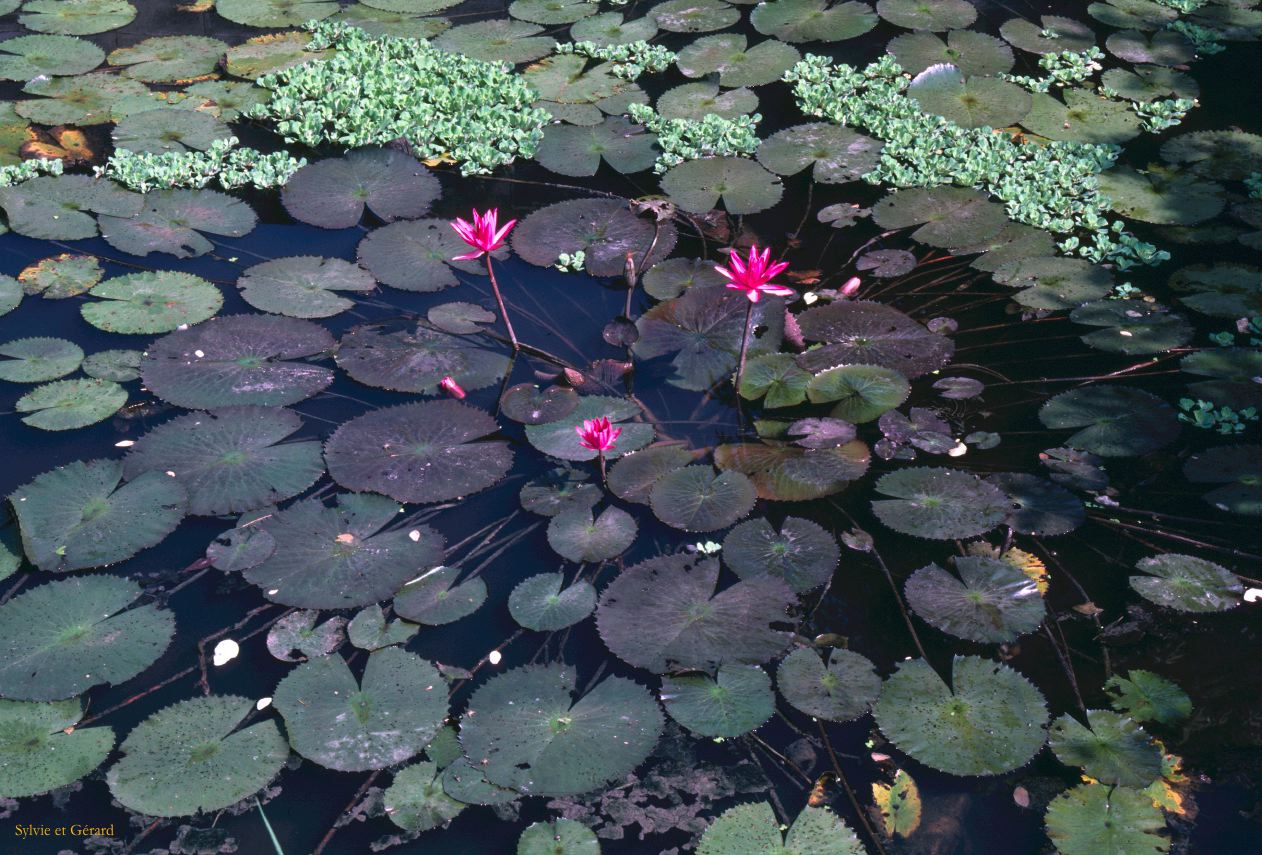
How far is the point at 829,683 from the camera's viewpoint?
2494 mm

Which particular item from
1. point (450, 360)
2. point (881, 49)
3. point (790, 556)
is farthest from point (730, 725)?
point (881, 49)

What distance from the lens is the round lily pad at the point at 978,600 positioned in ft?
8.59

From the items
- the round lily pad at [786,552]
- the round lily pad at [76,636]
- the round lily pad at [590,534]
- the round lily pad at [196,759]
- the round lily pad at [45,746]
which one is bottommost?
the round lily pad at [45,746]

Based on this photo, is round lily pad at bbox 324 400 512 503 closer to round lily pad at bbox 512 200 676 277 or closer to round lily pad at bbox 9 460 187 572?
round lily pad at bbox 9 460 187 572

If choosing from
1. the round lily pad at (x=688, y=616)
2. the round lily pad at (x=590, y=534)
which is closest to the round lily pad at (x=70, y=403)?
the round lily pad at (x=590, y=534)

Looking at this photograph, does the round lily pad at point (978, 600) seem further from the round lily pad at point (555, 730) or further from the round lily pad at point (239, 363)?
the round lily pad at point (239, 363)

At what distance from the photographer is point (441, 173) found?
4.32 m

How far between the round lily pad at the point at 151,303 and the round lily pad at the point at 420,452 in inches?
34.0

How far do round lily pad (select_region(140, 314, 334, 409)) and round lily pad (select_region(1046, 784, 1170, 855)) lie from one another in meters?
2.39

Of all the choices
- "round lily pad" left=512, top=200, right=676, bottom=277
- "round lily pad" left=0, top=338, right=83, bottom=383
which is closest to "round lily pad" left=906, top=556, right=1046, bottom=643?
"round lily pad" left=512, top=200, right=676, bottom=277

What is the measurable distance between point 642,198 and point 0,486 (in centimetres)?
242

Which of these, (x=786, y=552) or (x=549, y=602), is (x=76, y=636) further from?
(x=786, y=552)

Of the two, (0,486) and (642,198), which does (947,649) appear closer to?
(642,198)

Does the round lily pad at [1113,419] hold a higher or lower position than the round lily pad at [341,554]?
higher
